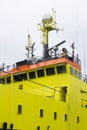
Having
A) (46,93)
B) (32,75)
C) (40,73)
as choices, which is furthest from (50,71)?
(46,93)

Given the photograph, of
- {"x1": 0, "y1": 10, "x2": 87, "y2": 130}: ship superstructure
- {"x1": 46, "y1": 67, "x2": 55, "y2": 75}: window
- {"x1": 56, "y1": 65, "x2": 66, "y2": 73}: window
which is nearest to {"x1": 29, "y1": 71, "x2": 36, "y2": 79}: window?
{"x1": 0, "y1": 10, "x2": 87, "y2": 130}: ship superstructure

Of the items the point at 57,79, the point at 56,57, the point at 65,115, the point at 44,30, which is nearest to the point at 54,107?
the point at 65,115

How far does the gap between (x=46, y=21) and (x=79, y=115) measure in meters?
8.76

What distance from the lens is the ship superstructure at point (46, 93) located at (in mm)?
18083

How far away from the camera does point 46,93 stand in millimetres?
23266

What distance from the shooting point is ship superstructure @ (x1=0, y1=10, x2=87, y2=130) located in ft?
59.3

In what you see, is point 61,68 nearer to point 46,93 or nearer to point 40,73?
point 40,73

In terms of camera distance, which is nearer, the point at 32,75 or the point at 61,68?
the point at 61,68

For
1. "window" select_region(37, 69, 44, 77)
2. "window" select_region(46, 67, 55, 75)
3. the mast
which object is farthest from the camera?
the mast

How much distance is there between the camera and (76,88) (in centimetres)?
2508

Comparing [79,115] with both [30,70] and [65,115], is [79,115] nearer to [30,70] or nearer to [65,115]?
[65,115]

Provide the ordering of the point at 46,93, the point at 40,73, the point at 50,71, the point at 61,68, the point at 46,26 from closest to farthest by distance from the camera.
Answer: the point at 46,93 → the point at 61,68 → the point at 50,71 → the point at 40,73 → the point at 46,26

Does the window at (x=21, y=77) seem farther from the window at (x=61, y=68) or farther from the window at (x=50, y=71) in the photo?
the window at (x=61, y=68)

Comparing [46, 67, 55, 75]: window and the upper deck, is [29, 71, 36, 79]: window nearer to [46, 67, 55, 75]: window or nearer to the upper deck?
the upper deck
